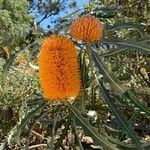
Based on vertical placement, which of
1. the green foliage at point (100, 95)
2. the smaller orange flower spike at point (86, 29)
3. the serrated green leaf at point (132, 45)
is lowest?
the green foliage at point (100, 95)

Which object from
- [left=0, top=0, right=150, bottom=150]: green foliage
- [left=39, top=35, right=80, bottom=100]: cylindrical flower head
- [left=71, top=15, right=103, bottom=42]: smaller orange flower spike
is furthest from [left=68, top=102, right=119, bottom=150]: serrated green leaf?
[left=71, top=15, right=103, bottom=42]: smaller orange flower spike

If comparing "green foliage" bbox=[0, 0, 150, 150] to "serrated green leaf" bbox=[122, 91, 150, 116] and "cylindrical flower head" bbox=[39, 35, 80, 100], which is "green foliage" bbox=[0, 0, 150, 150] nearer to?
"serrated green leaf" bbox=[122, 91, 150, 116]

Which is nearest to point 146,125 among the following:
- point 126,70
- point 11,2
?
point 126,70

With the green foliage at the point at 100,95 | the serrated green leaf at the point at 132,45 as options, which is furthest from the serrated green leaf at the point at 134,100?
the serrated green leaf at the point at 132,45

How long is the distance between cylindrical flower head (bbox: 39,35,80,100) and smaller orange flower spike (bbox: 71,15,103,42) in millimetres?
44

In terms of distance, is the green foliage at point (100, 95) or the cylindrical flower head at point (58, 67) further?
the green foliage at point (100, 95)

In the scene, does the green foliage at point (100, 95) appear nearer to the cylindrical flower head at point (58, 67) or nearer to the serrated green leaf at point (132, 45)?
the serrated green leaf at point (132, 45)

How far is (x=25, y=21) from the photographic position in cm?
2016

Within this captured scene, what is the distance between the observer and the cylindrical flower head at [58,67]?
1.68 m

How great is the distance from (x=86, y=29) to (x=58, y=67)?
17 centimetres

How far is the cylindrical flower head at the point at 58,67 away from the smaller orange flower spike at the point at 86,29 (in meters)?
0.04

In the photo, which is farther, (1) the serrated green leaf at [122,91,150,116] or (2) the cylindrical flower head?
(1) the serrated green leaf at [122,91,150,116]

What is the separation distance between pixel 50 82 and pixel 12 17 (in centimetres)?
1860

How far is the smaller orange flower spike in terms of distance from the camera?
1725mm
